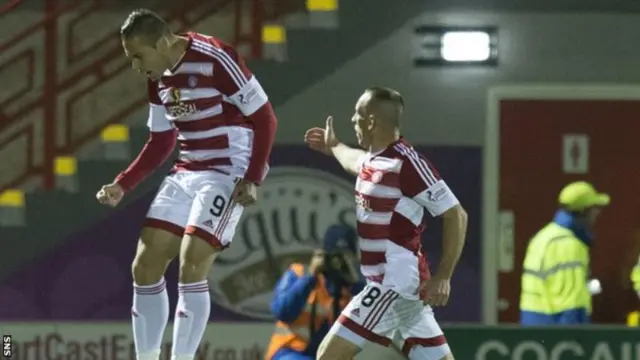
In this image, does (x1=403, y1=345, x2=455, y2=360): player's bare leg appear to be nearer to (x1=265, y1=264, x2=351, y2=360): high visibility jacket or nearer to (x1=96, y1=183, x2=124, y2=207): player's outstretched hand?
(x1=265, y1=264, x2=351, y2=360): high visibility jacket

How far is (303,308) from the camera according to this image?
6.88m

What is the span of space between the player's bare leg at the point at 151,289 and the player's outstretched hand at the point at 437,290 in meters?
1.02

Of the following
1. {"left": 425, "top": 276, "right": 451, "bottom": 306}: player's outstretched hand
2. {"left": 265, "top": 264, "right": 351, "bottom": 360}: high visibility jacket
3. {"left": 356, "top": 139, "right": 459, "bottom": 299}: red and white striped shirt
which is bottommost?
{"left": 265, "top": 264, "right": 351, "bottom": 360}: high visibility jacket

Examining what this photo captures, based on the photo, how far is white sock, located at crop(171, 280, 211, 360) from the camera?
5.97 metres

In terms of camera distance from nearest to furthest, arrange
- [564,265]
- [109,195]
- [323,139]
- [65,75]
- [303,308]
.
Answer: [109,195], [323,139], [303,308], [564,265], [65,75]

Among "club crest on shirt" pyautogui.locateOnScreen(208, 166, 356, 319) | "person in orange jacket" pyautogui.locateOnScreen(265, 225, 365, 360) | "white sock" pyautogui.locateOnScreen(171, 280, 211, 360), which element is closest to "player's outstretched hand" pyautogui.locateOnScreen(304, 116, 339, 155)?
"person in orange jacket" pyautogui.locateOnScreen(265, 225, 365, 360)

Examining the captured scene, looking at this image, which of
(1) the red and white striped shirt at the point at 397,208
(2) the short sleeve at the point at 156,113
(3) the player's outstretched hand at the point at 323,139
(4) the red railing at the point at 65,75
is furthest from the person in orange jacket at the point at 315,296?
(4) the red railing at the point at 65,75

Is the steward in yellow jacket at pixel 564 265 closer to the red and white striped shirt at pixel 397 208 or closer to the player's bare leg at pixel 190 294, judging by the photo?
the red and white striped shirt at pixel 397 208

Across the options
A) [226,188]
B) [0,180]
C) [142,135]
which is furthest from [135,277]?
[0,180]

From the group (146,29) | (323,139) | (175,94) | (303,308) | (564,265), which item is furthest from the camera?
(564,265)

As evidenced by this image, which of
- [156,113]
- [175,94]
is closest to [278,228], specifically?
[156,113]

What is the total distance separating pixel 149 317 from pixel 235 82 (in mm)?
990

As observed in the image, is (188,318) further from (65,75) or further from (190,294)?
(65,75)

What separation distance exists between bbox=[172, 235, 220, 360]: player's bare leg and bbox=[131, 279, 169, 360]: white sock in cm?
17
